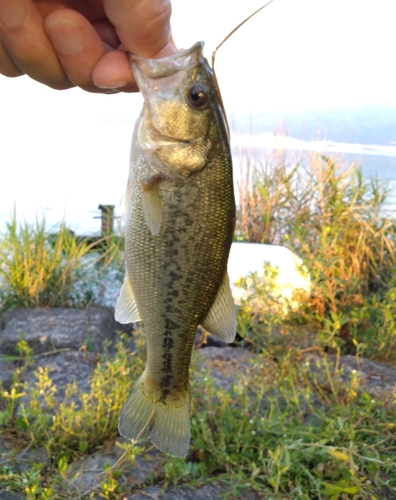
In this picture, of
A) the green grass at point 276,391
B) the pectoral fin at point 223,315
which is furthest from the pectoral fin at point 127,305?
the green grass at point 276,391

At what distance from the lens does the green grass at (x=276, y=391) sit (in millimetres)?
2359

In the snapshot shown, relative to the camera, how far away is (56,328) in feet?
13.8

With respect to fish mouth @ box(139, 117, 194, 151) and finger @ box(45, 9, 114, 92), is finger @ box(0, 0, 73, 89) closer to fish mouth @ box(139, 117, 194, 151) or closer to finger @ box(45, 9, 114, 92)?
finger @ box(45, 9, 114, 92)

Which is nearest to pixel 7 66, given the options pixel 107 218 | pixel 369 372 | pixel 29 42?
pixel 29 42

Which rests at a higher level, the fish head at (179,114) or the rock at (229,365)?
the fish head at (179,114)

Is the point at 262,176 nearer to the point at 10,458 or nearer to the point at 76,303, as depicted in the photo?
the point at 76,303

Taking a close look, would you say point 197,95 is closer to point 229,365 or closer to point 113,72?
point 113,72

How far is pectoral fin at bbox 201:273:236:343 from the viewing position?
150cm

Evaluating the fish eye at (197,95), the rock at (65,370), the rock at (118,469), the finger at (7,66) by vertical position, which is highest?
the finger at (7,66)

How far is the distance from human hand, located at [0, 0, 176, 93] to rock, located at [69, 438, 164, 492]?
181 centimetres

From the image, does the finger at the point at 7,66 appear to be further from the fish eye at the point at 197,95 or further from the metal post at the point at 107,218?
the metal post at the point at 107,218

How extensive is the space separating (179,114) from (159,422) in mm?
981

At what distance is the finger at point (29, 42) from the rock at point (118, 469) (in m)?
1.81

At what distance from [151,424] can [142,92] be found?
41.1 inches
